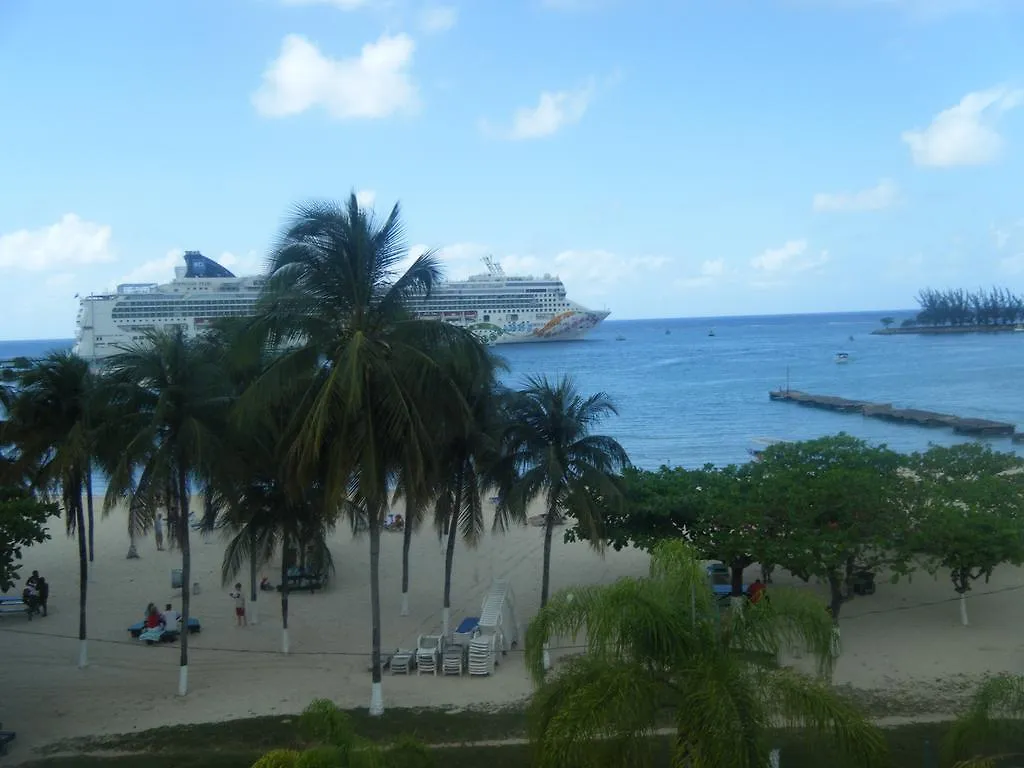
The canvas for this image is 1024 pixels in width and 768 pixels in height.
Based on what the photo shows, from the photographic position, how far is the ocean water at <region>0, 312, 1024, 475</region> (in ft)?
173

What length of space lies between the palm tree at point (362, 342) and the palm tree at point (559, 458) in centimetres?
354

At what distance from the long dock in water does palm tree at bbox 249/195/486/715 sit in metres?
44.0

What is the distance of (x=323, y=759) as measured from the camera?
6035 millimetres

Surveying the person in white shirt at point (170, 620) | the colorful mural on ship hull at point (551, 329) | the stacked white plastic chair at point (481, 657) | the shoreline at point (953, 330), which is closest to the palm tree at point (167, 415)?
the person in white shirt at point (170, 620)

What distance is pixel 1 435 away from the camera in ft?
44.0

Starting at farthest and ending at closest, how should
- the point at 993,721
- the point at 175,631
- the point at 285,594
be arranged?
the point at 175,631
the point at 285,594
the point at 993,721

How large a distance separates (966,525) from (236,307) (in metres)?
66.0

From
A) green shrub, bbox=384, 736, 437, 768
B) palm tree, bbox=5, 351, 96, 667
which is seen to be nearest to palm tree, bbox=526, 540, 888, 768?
green shrub, bbox=384, 736, 437, 768

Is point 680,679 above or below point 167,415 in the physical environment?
below

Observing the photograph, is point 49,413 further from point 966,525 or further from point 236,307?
point 236,307

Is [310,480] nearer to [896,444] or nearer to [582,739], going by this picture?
[582,739]

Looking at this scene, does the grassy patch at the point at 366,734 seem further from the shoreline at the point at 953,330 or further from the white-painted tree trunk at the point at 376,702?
the shoreline at the point at 953,330

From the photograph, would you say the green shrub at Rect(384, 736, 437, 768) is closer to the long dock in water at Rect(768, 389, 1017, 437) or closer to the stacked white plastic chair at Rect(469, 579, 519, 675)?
the stacked white plastic chair at Rect(469, 579, 519, 675)

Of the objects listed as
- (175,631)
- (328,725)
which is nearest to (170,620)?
(175,631)
